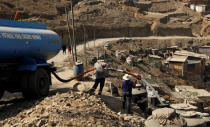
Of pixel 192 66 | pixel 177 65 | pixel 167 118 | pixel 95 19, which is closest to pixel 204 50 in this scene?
pixel 192 66

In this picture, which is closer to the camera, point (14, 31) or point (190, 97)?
point (14, 31)

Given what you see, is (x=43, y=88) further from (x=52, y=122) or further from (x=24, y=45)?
(x=52, y=122)

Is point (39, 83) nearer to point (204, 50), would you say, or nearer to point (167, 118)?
point (167, 118)

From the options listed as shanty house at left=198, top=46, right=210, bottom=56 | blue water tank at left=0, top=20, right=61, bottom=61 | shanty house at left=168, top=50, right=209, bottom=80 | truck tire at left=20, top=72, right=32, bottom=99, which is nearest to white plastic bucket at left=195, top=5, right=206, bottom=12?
shanty house at left=198, top=46, right=210, bottom=56

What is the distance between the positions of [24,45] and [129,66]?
52.0ft

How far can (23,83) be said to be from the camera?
773 cm

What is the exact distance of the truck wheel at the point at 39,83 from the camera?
7.76 metres

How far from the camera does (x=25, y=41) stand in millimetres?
7539

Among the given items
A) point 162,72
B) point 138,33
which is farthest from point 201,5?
point 162,72

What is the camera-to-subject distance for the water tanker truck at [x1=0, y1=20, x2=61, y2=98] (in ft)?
23.2

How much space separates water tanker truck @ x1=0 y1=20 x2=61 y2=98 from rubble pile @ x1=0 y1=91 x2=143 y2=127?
111cm

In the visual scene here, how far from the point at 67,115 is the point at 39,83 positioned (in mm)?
2830

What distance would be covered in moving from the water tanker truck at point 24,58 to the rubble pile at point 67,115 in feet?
3.66

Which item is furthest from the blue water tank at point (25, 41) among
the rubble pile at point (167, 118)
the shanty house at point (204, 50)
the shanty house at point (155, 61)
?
the shanty house at point (204, 50)
